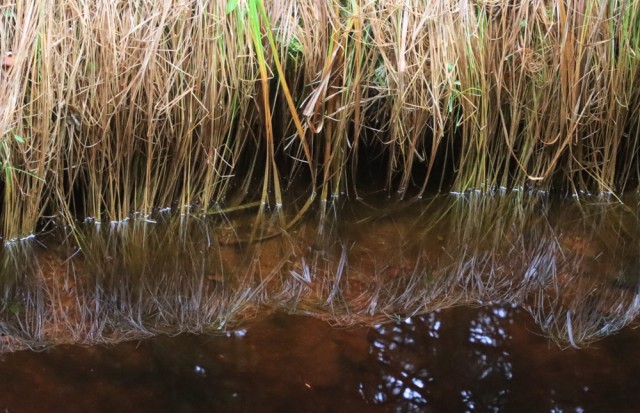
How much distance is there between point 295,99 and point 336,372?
1.13 m

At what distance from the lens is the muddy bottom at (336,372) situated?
4.82ft

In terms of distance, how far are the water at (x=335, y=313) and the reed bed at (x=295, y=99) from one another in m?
0.16

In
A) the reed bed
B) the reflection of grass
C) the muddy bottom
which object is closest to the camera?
the muddy bottom

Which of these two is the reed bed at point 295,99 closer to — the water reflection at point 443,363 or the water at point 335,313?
the water at point 335,313

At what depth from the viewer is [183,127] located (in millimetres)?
2256

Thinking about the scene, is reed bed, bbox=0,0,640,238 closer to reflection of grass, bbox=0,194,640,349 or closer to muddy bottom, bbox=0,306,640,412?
reflection of grass, bbox=0,194,640,349

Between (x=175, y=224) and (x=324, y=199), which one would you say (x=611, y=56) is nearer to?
(x=324, y=199)

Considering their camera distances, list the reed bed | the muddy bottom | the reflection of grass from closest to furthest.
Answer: the muddy bottom, the reflection of grass, the reed bed

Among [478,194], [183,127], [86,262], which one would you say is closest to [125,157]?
[183,127]

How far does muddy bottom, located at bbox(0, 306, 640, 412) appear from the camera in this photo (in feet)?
4.82

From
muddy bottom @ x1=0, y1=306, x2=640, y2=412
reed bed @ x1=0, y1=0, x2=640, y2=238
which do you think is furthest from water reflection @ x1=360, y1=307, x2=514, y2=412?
reed bed @ x1=0, y1=0, x2=640, y2=238

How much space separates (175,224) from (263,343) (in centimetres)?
80

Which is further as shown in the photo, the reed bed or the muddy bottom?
the reed bed

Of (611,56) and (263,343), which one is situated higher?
(611,56)
